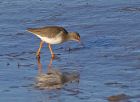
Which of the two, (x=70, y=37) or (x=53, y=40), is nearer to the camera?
(x=53, y=40)

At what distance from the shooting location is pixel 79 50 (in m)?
14.7

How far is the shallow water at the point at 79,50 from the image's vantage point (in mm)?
11102

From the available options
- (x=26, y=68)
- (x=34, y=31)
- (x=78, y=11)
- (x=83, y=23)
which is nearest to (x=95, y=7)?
(x=78, y=11)

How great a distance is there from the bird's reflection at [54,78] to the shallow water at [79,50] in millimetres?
136

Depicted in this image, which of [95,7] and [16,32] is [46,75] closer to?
[16,32]

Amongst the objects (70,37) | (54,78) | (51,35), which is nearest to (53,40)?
(51,35)

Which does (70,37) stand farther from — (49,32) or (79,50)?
(49,32)

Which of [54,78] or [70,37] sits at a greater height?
[70,37]

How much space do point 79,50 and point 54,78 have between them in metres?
2.56

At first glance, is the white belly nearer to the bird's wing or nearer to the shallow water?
the bird's wing

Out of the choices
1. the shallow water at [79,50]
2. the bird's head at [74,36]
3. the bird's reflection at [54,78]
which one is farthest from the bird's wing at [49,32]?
the bird's reflection at [54,78]

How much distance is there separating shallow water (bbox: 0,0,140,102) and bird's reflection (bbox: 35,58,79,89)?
0.45 ft

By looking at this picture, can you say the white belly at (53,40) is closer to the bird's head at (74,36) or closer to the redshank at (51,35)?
the redshank at (51,35)

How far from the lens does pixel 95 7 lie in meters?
19.1
